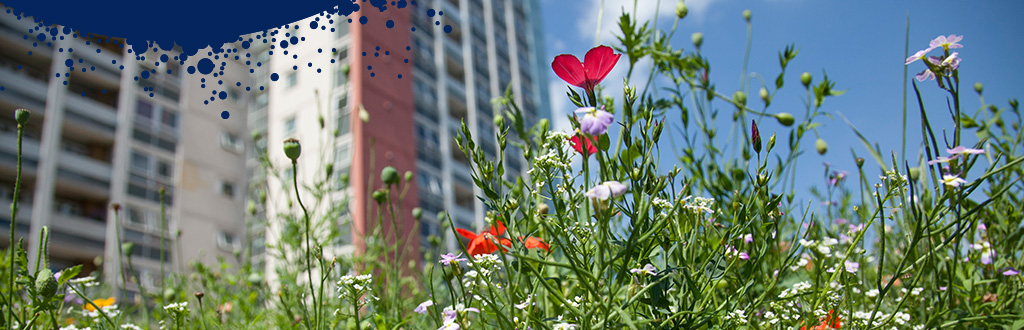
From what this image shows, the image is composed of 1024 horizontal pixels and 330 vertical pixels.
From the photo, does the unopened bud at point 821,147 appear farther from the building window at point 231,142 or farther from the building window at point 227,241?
the building window at point 231,142

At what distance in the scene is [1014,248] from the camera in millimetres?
1079

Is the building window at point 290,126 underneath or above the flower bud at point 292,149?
above

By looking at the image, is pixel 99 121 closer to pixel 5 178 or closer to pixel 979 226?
pixel 5 178

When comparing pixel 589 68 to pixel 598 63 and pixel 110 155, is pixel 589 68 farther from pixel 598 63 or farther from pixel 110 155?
pixel 110 155

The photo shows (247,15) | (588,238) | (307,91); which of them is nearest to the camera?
(588,238)

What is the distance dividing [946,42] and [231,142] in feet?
67.1

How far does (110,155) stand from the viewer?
17.2 metres

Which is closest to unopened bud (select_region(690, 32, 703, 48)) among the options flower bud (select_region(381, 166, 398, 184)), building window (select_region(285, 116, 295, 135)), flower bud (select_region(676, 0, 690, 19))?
flower bud (select_region(676, 0, 690, 19))

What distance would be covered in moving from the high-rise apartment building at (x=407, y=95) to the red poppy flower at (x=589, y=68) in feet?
43.5

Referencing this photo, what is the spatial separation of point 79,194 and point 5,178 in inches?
57.7

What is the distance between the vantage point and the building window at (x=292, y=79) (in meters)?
17.9

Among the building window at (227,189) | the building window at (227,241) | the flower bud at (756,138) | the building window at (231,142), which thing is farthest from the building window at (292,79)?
the flower bud at (756,138)

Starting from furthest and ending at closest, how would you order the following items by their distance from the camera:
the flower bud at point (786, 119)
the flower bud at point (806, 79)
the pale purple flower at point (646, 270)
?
the flower bud at point (806, 79) → the flower bud at point (786, 119) → the pale purple flower at point (646, 270)

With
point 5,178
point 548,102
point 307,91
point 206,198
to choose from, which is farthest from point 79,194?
point 548,102
